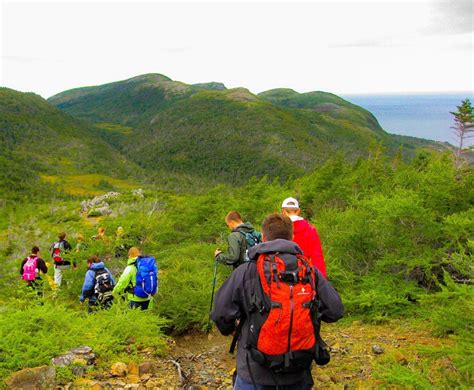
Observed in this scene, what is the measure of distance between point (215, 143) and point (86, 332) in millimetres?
153789

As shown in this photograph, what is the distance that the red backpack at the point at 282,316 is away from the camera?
2.36 metres

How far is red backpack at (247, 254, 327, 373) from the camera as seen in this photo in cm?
236

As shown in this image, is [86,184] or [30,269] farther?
[86,184]

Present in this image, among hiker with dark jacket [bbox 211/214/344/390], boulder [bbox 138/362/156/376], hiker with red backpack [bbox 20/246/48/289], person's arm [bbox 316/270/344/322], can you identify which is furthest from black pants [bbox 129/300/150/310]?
person's arm [bbox 316/270/344/322]

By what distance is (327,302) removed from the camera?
255 cm

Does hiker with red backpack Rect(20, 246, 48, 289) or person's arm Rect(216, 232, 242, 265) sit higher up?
person's arm Rect(216, 232, 242, 265)

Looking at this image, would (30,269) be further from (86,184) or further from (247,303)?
(86,184)

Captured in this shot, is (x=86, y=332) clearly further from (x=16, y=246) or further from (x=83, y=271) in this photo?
(x=16, y=246)

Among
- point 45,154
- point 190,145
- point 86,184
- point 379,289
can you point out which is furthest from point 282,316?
point 190,145

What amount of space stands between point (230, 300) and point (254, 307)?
17 cm

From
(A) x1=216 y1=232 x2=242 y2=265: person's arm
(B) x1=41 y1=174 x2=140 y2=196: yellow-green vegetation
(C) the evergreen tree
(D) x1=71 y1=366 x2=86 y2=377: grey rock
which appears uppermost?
(C) the evergreen tree

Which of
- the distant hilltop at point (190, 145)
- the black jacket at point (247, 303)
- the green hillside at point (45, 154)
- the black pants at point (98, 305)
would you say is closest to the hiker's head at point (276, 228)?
the black jacket at point (247, 303)

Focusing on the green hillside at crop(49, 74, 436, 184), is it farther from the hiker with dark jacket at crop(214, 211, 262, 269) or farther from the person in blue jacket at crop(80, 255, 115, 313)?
the hiker with dark jacket at crop(214, 211, 262, 269)

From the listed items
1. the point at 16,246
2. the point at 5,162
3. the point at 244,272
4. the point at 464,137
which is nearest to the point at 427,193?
the point at 244,272
